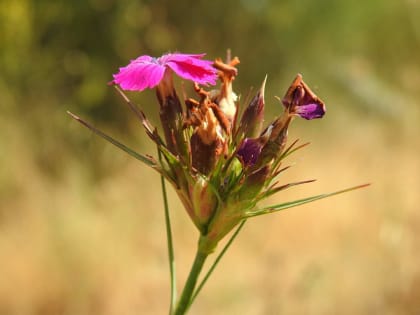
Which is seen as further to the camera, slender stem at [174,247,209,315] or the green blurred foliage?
the green blurred foliage

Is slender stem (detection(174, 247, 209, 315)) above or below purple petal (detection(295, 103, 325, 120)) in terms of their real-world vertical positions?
below

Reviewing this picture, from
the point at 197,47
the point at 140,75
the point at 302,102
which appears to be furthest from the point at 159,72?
the point at 197,47

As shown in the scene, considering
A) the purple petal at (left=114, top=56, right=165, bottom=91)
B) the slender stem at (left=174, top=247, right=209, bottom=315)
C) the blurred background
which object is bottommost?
the blurred background

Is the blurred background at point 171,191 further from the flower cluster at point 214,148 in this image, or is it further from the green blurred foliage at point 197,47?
the flower cluster at point 214,148

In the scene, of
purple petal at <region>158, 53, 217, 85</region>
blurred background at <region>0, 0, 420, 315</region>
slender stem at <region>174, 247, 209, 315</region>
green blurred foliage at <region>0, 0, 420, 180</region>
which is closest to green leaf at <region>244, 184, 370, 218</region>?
slender stem at <region>174, 247, 209, 315</region>

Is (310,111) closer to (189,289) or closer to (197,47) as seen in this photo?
(189,289)

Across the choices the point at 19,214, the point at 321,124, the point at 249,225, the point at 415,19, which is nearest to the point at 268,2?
the point at 321,124

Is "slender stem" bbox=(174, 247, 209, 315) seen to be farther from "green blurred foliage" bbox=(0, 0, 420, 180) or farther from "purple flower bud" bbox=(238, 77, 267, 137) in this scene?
"green blurred foliage" bbox=(0, 0, 420, 180)
